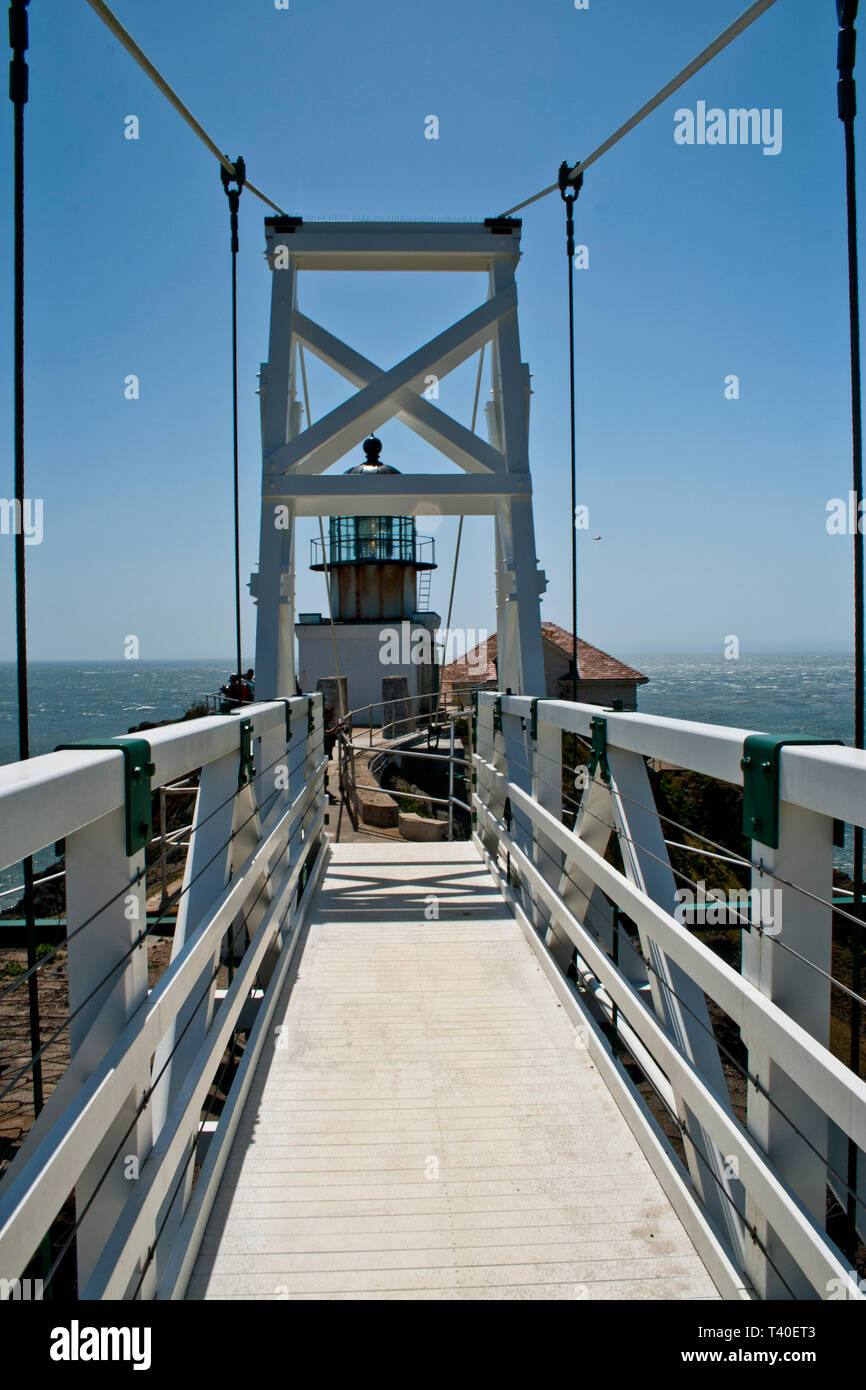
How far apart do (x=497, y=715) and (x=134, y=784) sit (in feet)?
15.2

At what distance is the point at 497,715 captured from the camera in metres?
6.32

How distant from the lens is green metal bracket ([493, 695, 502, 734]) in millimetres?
6044

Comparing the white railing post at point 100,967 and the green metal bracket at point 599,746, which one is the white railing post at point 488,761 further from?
the white railing post at point 100,967

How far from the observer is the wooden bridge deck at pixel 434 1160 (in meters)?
2.24

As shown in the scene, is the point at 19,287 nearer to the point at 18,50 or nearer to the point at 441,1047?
the point at 18,50

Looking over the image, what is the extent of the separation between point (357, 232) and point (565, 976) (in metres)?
5.76

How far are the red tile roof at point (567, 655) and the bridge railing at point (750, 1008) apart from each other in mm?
27035

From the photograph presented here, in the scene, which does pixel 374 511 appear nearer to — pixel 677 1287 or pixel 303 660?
pixel 677 1287

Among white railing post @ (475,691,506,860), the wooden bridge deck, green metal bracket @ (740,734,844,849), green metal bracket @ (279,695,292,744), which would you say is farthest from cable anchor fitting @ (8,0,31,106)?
white railing post @ (475,691,506,860)

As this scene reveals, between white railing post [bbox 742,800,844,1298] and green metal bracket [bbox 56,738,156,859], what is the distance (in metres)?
1.31

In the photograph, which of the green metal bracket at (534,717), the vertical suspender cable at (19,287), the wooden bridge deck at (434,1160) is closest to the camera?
the wooden bridge deck at (434,1160)

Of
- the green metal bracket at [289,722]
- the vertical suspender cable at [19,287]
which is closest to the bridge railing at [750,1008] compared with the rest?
the green metal bracket at [289,722]

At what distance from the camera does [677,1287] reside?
2.17m
